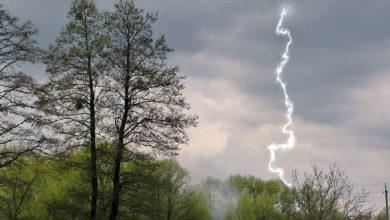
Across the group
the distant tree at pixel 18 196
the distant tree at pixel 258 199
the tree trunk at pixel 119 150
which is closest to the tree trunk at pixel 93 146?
the tree trunk at pixel 119 150

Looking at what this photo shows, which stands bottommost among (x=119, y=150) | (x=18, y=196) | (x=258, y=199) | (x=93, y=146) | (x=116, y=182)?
(x=116, y=182)

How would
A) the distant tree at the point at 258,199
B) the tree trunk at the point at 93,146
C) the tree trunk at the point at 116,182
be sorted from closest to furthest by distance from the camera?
the tree trunk at the point at 116,182 → the tree trunk at the point at 93,146 → the distant tree at the point at 258,199

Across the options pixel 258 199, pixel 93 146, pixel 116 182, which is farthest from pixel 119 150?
pixel 258 199

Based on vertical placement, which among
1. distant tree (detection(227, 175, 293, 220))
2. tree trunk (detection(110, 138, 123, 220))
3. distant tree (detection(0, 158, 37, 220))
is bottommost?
tree trunk (detection(110, 138, 123, 220))

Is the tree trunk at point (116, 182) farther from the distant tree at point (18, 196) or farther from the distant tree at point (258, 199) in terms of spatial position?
the distant tree at point (258, 199)

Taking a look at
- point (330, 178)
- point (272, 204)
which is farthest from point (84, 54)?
point (272, 204)

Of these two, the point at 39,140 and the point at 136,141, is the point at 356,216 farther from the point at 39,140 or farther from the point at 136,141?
the point at 39,140

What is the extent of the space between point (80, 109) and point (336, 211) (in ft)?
44.4

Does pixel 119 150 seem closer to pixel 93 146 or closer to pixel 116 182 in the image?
pixel 93 146

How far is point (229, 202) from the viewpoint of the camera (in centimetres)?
8706

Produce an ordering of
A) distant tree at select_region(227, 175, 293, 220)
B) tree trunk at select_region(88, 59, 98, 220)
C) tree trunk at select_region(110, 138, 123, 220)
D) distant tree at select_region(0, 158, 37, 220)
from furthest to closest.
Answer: distant tree at select_region(227, 175, 293, 220)
distant tree at select_region(0, 158, 37, 220)
tree trunk at select_region(88, 59, 98, 220)
tree trunk at select_region(110, 138, 123, 220)

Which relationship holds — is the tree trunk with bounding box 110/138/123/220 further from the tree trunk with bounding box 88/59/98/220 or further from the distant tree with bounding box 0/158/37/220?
the distant tree with bounding box 0/158/37/220

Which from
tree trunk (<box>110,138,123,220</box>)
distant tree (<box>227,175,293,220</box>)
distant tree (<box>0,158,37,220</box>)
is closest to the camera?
tree trunk (<box>110,138,123,220</box>)

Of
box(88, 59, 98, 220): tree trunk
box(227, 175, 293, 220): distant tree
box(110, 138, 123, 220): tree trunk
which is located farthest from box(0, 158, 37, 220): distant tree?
box(227, 175, 293, 220): distant tree
